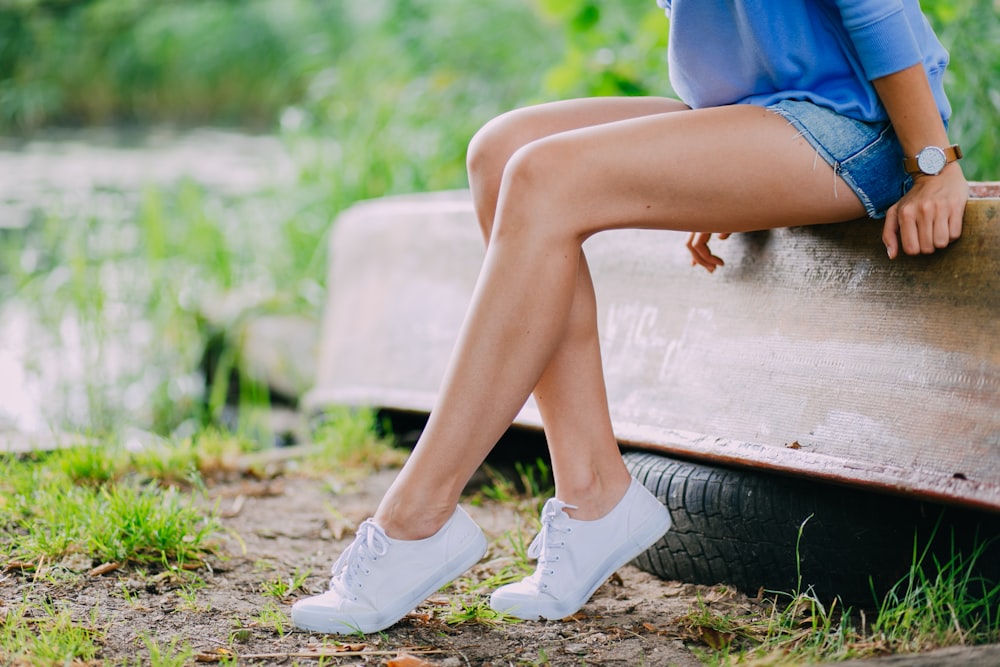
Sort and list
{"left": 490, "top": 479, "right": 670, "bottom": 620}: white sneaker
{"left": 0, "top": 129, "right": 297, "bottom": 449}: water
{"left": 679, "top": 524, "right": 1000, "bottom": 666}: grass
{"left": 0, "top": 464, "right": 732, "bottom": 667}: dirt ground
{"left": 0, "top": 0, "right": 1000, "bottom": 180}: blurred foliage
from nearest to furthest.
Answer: {"left": 679, "top": 524, "right": 1000, "bottom": 666}: grass, {"left": 0, "top": 464, "right": 732, "bottom": 667}: dirt ground, {"left": 490, "top": 479, "right": 670, "bottom": 620}: white sneaker, {"left": 0, "top": 0, "right": 1000, "bottom": 180}: blurred foliage, {"left": 0, "top": 129, "right": 297, "bottom": 449}: water

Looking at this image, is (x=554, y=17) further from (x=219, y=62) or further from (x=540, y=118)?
(x=219, y=62)

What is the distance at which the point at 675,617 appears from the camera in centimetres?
167

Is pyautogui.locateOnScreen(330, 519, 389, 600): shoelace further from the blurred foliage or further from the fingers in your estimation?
the blurred foliage

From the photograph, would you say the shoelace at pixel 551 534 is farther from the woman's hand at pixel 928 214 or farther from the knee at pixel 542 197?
the woman's hand at pixel 928 214

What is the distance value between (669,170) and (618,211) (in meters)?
0.09

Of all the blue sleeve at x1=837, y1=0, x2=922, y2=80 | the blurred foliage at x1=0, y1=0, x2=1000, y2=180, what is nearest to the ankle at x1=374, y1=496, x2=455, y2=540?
the blue sleeve at x1=837, y1=0, x2=922, y2=80

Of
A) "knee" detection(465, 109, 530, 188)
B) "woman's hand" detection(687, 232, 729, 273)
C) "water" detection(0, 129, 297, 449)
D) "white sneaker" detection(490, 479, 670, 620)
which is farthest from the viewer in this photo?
"water" detection(0, 129, 297, 449)

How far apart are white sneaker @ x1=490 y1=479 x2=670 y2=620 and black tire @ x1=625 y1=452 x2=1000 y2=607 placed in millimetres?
190

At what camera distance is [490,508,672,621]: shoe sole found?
5.32ft

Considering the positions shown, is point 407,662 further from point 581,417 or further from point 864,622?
point 864,622

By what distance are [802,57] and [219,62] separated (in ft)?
31.4

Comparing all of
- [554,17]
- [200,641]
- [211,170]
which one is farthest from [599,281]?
[211,170]

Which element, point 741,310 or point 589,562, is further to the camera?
point 741,310

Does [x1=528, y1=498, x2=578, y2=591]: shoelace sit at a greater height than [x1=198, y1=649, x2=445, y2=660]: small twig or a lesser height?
greater
